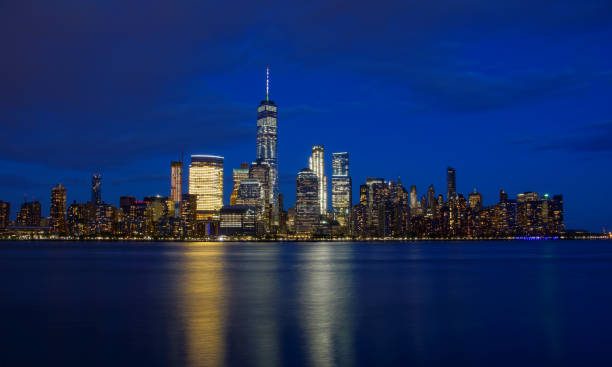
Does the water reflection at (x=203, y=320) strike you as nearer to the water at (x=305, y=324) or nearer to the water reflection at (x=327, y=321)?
the water at (x=305, y=324)

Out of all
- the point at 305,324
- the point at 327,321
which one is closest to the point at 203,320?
the point at 305,324

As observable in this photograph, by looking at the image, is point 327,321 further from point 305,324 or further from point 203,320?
point 203,320

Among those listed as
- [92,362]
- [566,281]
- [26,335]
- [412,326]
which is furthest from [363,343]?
[566,281]

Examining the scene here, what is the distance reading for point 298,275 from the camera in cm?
7350

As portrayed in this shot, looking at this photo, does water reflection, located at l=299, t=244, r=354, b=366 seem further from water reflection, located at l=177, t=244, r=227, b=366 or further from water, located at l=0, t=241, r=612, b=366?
water reflection, located at l=177, t=244, r=227, b=366

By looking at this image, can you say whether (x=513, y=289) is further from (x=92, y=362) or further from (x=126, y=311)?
(x=92, y=362)

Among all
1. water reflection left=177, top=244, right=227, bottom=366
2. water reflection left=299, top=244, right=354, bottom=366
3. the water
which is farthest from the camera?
water reflection left=299, top=244, right=354, bottom=366

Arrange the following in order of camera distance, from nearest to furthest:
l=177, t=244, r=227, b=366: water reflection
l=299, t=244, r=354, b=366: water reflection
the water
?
l=177, t=244, r=227, b=366: water reflection → the water → l=299, t=244, r=354, b=366: water reflection

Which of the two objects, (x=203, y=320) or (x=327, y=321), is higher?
(x=203, y=320)

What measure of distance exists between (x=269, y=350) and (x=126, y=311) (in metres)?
16.9

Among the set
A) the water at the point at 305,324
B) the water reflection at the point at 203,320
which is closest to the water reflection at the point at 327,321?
the water at the point at 305,324

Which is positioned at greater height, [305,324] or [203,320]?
[203,320]

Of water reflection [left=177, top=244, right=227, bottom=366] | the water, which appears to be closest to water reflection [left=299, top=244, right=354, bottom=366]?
the water

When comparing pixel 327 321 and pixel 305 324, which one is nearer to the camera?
pixel 305 324
